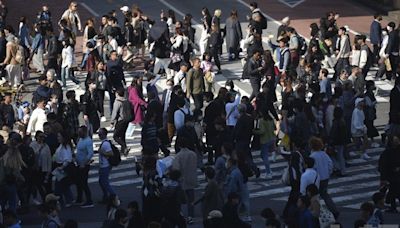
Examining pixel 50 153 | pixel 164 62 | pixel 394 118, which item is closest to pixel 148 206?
pixel 50 153

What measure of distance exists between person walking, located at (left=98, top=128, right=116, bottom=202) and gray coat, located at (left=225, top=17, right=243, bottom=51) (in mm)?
13422

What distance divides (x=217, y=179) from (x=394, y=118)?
5.87 m

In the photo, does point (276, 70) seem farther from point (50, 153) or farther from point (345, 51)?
point (50, 153)

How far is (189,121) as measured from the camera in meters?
28.4

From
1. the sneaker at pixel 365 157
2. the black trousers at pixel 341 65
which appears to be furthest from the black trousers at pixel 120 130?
the black trousers at pixel 341 65

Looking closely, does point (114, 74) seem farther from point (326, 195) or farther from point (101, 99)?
point (326, 195)

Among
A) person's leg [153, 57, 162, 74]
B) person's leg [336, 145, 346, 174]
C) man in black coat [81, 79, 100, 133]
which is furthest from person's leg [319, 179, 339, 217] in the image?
person's leg [153, 57, 162, 74]

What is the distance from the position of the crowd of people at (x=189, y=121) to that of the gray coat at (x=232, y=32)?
4 centimetres

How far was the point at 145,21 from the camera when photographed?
4000cm

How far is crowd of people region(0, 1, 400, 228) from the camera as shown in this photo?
77.9ft

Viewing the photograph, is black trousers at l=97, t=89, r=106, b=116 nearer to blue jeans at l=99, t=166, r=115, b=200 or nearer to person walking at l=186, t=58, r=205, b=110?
person walking at l=186, t=58, r=205, b=110

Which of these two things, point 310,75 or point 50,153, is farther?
point 310,75

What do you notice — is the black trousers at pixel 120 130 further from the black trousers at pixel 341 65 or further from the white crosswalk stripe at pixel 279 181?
the black trousers at pixel 341 65

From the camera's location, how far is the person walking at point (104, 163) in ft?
86.3
